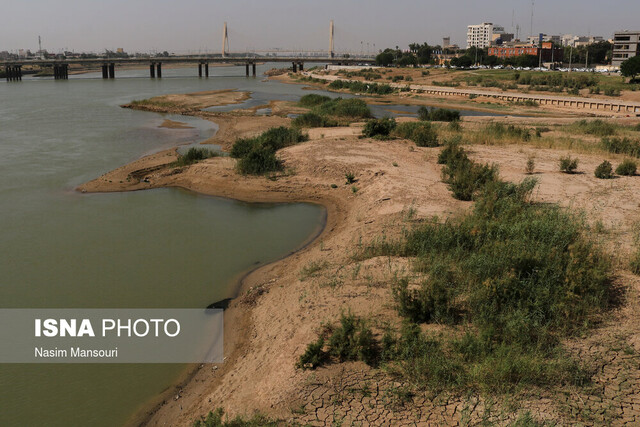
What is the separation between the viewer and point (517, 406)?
6.47 m

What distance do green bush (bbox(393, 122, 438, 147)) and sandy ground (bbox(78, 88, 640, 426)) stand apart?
249cm

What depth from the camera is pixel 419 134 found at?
25.2 metres

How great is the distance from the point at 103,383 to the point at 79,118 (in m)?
40.4

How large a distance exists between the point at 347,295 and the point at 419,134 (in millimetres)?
16920

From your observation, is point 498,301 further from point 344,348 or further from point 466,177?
point 466,177

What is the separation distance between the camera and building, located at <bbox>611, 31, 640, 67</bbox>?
9716 cm

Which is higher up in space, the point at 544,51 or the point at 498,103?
the point at 544,51

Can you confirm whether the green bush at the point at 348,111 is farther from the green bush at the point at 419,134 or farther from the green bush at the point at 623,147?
the green bush at the point at 623,147

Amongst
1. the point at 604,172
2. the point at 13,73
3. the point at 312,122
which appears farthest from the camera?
the point at 13,73

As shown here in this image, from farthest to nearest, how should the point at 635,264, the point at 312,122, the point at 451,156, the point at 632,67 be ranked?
the point at 632,67, the point at 312,122, the point at 451,156, the point at 635,264

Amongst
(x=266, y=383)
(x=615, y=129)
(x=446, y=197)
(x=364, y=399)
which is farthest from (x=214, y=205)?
(x=615, y=129)

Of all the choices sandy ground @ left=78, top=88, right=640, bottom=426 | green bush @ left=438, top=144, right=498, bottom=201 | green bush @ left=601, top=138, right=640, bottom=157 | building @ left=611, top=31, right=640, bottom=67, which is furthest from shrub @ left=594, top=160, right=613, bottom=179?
building @ left=611, top=31, right=640, bottom=67

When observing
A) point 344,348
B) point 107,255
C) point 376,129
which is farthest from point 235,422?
point 376,129

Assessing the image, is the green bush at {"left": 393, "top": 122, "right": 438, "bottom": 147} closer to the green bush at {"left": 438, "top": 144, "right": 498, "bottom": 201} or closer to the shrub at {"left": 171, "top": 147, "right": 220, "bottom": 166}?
the green bush at {"left": 438, "top": 144, "right": 498, "bottom": 201}
